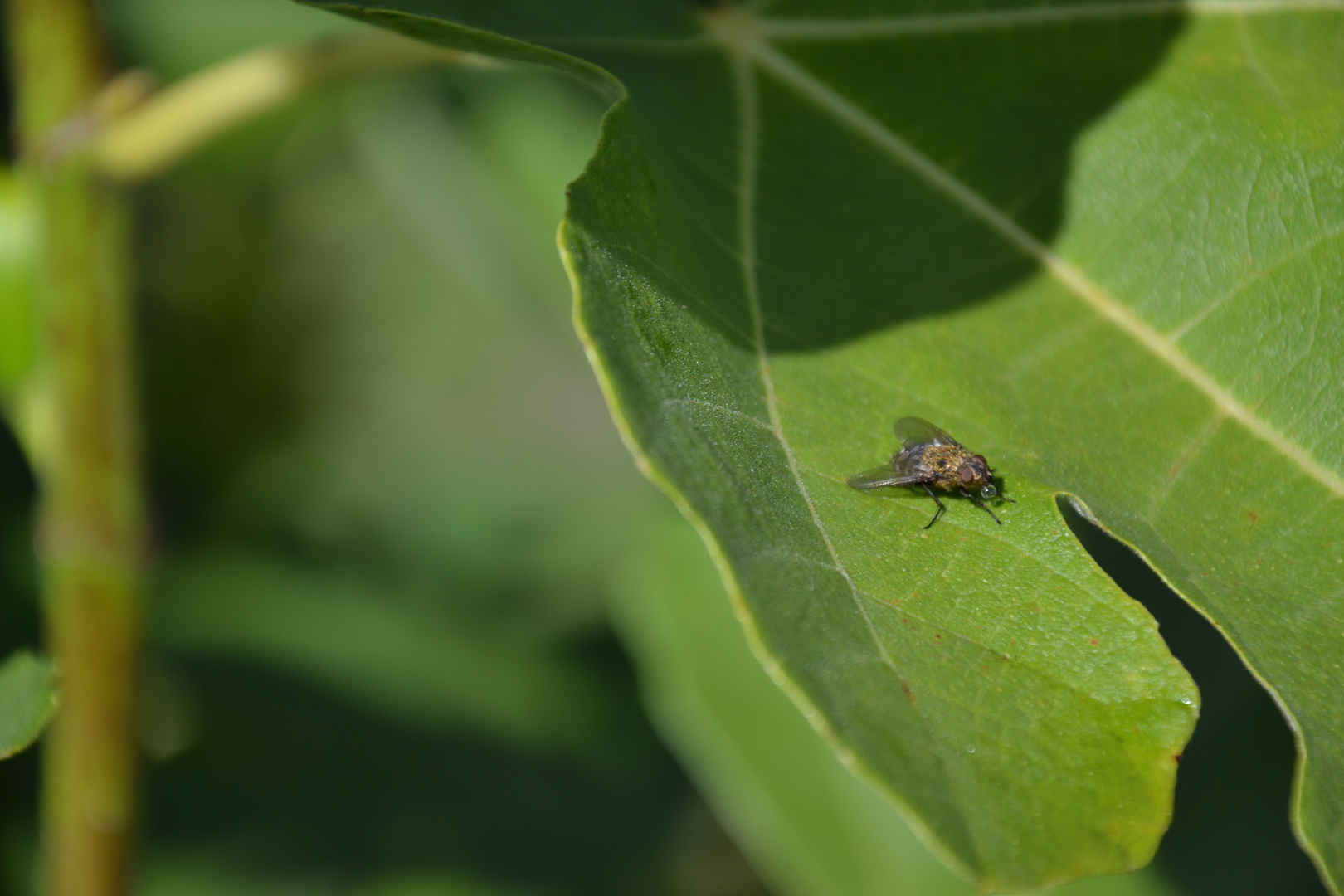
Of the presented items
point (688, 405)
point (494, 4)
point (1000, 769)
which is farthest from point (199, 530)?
point (1000, 769)

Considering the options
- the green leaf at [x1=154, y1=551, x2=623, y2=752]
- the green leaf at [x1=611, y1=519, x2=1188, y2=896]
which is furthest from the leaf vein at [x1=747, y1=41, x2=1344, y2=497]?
the green leaf at [x1=154, y1=551, x2=623, y2=752]

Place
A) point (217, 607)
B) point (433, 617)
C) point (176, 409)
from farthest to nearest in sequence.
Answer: point (433, 617) < point (217, 607) < point (176, 409)

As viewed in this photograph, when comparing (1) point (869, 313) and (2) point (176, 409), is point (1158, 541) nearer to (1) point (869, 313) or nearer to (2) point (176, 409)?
(1) point (869, 313)

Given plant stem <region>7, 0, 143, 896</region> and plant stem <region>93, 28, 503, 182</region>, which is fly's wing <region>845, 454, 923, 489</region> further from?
plant stem <region>7, 0, 143, 896</region>

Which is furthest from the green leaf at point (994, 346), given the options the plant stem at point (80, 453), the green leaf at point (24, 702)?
the green leaf at point (24, 702)

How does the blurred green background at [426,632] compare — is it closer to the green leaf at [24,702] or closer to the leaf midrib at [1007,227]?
the leaf midrib at [1007,227]

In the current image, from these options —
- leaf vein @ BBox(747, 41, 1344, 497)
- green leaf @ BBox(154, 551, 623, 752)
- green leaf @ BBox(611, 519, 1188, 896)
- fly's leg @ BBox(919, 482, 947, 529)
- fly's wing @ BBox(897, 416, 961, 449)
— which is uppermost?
leaf vein @ BBox(747, 41, 1344, 497)

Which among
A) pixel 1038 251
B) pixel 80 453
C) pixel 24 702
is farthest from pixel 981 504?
pixel 80 453

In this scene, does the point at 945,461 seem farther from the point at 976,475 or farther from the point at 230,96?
the point at 230,96
